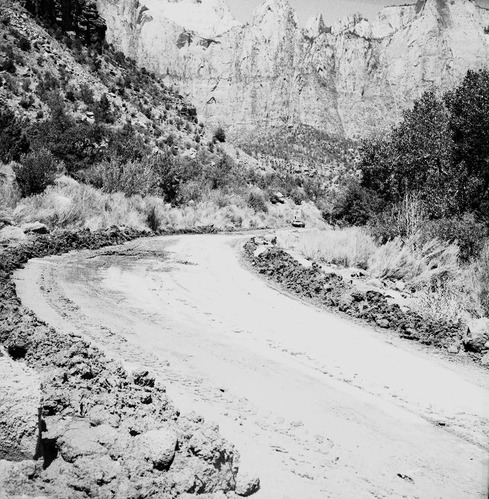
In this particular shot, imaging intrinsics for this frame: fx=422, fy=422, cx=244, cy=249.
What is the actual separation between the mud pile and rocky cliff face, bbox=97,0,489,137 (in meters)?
109

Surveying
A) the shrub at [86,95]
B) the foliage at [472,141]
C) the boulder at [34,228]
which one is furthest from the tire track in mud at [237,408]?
the shrub at [86,95]

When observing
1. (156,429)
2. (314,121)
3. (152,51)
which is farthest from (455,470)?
(152,51)

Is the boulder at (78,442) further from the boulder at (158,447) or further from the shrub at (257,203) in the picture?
the shrub at (257,203)

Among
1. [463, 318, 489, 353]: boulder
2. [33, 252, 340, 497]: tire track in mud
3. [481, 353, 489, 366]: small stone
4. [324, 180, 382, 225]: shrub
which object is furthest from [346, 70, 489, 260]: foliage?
[33, 252, 340, 497]: tire track in mud

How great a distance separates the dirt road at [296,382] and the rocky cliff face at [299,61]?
11274 cm

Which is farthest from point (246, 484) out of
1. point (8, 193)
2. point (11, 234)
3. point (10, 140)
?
point (10, 140)

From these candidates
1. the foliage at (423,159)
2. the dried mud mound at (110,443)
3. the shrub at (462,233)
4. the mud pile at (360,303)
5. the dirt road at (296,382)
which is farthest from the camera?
the foliage at (423,159)

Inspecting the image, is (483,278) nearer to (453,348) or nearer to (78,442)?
(453,348)

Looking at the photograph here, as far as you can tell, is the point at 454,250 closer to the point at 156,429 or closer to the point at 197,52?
the point at 156,429

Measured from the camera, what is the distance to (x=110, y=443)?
2.40 m

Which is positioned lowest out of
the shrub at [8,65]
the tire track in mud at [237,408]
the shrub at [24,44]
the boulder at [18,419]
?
the tire track in mud at [237,408]

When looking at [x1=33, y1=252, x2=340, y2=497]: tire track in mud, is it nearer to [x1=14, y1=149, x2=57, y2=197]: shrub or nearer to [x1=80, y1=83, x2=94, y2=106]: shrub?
[x1=14, y1=149, x2=57, y2=197]: shrub

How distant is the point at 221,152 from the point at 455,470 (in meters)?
40.0

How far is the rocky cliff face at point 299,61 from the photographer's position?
118m
